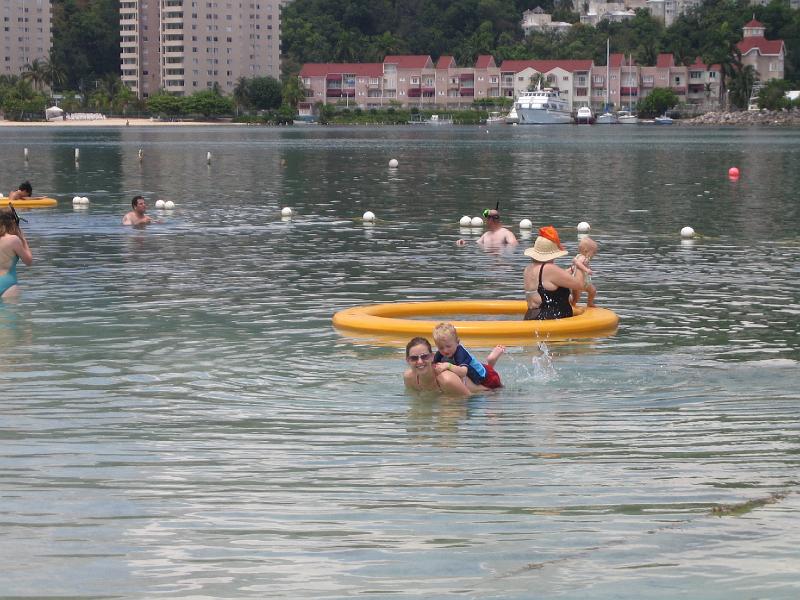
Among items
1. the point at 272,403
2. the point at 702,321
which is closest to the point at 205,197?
the point at 702,321

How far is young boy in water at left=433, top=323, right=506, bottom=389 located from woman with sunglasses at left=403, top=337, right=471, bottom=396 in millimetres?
87

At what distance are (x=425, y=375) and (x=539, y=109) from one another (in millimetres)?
181213

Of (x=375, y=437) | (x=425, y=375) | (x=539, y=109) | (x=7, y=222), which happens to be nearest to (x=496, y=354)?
(x=425, y=375)

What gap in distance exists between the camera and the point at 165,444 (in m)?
12.0

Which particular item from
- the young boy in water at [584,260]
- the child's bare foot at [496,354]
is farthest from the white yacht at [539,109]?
the child's bare foot at [496,354]

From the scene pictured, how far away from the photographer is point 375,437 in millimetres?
12188

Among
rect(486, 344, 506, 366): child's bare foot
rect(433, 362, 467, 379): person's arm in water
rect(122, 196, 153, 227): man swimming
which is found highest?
rect(122, 196, 153, 227): man swimming

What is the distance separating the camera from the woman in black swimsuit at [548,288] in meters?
17.4

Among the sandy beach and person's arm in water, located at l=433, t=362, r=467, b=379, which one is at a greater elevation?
the sandy beach

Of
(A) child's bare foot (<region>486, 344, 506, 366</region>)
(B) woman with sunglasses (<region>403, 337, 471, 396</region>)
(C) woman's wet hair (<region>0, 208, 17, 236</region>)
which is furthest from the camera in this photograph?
(C) woman's wet hair (<region>0, 208, 17, 236</region>)

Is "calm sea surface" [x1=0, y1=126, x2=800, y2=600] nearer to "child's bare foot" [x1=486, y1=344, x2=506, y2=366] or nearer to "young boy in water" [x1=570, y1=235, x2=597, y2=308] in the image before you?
"child's bare foot" [x1=486, y1=344, x2=506, y2=366]

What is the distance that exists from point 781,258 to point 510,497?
60.5 ft

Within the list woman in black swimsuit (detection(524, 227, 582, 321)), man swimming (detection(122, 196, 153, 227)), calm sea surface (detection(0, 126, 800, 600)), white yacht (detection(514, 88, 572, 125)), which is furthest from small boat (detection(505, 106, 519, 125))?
woman in black swimsuit (detection(524, 227, 582, 321))

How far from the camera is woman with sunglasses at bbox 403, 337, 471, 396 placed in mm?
13336
